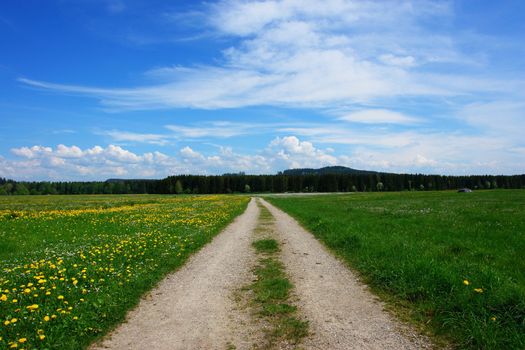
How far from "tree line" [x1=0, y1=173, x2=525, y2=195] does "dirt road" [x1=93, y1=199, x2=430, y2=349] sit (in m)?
158

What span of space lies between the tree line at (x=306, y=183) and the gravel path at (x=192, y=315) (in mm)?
158057

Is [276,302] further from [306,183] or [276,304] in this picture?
[306,183]

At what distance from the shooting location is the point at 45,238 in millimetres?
18188

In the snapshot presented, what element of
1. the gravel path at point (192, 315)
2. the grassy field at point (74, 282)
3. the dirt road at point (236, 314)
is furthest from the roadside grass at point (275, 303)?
the grassy field at point (74, 282)

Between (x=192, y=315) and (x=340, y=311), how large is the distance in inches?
125

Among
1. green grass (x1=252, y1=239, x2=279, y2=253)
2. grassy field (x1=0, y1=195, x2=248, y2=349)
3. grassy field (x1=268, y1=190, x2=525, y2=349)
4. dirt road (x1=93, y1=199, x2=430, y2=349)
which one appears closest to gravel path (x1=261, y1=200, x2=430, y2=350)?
dirt road (x1=93, y1=199, x2=430, y2=349)

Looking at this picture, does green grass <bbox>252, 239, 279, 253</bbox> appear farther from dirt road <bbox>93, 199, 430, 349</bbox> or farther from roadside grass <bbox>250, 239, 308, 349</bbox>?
dirt road <bbox>93, 199, 430, 349</bbox>

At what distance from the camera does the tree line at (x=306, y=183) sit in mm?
169625

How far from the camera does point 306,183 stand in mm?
175125

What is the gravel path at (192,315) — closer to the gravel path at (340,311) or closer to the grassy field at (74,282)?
the grassy field at (74,282)

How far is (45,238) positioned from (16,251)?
344 centimetres

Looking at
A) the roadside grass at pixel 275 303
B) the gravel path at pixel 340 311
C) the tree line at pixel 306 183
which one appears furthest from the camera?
the tree line at pixel 306 183

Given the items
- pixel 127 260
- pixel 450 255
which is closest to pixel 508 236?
pixel 450 255

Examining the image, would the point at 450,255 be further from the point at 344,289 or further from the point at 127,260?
the point at 127,260
